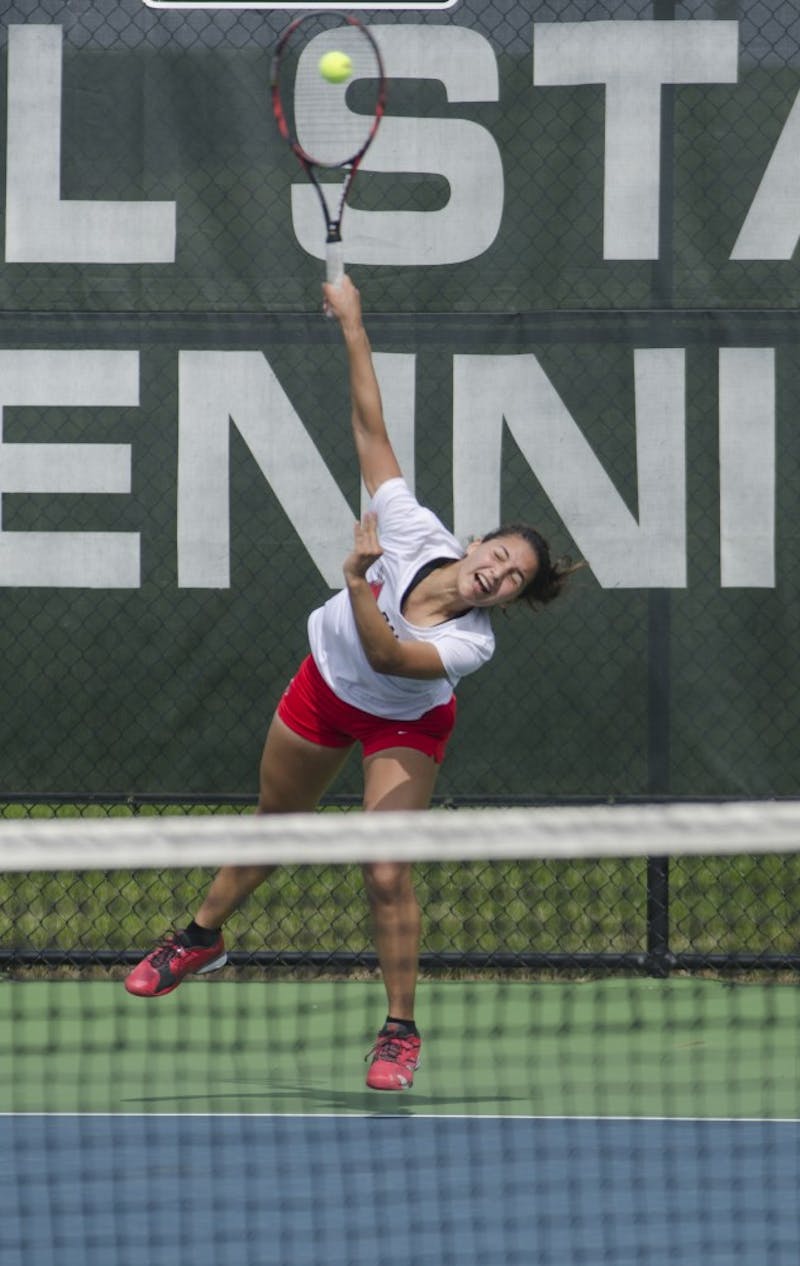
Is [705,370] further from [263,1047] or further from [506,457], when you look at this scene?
[263,1047]

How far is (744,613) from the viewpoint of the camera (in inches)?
215

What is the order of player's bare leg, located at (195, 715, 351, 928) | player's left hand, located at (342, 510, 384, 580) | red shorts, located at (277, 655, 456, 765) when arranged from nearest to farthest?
player's left hand, located at (342, 510, 384, 580) → red shorts, located at (277, 655, 456, 765) → player's bare leg, located at (195, 715, 351, 928)

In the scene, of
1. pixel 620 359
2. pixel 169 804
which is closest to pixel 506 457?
pixel 620 359

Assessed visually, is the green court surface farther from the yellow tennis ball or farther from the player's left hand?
the yellow tennis ball

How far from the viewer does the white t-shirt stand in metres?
4.28

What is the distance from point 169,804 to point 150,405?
3.38 ft

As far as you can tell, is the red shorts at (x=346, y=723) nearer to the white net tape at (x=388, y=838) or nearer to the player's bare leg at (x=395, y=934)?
the player's bare leg at (x=395, y=934)

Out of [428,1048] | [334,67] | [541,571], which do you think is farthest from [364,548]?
[428,1048]

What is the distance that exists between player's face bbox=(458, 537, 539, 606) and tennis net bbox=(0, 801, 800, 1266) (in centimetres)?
44

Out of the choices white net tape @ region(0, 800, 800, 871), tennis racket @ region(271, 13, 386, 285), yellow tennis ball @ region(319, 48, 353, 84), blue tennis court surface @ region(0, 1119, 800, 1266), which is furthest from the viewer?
tennis racket @ region(271, 13, 386, 285)

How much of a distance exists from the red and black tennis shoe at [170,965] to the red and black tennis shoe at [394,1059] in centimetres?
51

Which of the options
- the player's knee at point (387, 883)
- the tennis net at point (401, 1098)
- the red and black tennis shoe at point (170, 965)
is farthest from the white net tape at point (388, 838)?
the red and black tennis shoe at point (170, 965)

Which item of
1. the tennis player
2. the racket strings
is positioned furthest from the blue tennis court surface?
the racket strings

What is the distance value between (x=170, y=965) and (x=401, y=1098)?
590 millimetres
